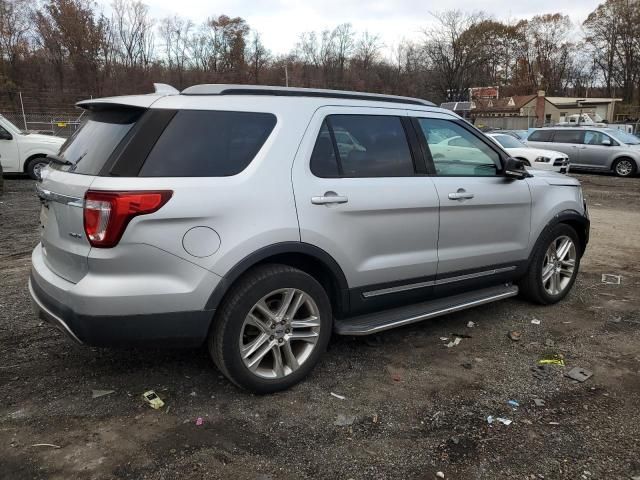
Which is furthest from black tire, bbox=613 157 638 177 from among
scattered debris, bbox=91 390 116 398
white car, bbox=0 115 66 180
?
scattered debris, bbox=91 390 116 398

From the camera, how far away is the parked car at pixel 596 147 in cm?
1794

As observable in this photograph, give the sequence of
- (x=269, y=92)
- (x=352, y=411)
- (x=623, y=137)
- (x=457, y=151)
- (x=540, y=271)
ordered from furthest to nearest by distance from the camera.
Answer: (x=623, y=137) → (x=540, y=271) → (x=457, y=151) → (x=269, y=92) → (x=352, y=411)

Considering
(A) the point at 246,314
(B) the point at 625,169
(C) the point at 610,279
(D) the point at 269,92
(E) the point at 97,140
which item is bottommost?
(B) the point at 625,169

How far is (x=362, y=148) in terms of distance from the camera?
3.65 metres

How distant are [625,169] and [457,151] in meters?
16.5

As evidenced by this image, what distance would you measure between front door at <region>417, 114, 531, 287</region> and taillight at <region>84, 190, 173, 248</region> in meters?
2.12

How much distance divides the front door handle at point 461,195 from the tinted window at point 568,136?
17.1m

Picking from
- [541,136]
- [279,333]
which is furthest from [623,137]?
[279,333]

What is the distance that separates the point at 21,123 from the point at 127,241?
1155 inches

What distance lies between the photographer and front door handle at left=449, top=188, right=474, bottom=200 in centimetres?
400

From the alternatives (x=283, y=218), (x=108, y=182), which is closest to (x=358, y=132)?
(x=283, y=218)

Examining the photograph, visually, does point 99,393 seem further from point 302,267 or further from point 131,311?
point 302,267

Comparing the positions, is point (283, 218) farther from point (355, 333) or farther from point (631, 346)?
point (631, 346)

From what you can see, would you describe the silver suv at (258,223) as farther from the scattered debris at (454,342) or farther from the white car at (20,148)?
the white car at (20,148)
